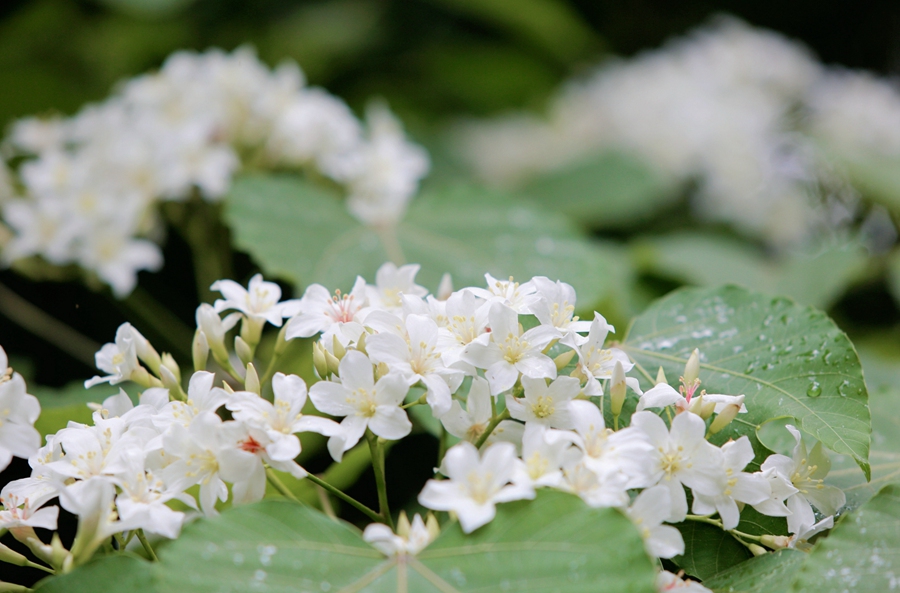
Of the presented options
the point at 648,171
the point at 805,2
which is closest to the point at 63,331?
the point at 648,171

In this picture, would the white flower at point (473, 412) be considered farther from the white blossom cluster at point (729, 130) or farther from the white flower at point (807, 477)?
the white blossom cluster at point (729, 130)

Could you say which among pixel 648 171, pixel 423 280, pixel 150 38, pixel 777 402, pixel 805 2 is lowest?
pixel 777 402

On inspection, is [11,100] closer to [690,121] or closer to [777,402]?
[690,121]

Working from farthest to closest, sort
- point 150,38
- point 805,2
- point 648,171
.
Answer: point 805,2
point 150,38
point 648,171

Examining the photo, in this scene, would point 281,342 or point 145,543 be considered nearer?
point 145,543

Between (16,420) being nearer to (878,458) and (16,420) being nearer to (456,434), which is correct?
(456,434)

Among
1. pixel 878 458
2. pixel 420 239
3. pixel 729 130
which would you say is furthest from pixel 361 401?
pixel 729 130
